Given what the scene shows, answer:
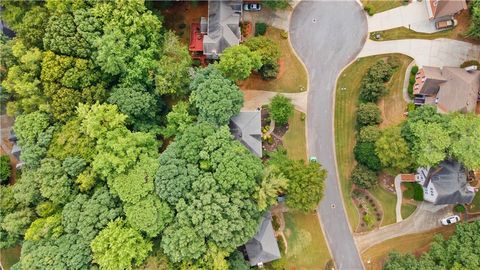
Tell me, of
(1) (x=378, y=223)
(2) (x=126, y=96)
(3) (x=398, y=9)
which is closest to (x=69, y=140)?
(2) (x=126, y=96)

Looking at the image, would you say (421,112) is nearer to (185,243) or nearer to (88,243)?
(185,243)

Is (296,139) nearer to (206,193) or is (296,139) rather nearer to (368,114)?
(368,114)

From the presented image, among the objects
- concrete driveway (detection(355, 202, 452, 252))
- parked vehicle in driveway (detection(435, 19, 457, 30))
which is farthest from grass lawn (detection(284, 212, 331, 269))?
parked vehicle in driveway (detection(435, 19, 457, 30))

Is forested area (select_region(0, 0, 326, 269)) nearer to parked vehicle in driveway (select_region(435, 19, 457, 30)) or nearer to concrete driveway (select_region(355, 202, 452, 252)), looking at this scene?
concrete driveway (select_region(355, 202, 452, 252))

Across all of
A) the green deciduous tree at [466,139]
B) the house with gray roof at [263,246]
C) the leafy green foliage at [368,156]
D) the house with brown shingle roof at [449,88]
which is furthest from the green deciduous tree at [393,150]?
the house with gray roof at [263,246]

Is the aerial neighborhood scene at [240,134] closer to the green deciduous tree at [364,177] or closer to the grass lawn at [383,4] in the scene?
the green deciduous tree at [364,177]

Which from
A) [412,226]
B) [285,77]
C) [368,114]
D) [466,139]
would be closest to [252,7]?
[285,77]
